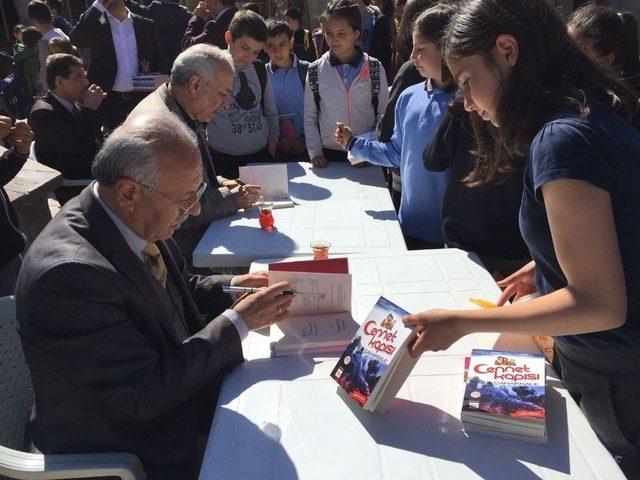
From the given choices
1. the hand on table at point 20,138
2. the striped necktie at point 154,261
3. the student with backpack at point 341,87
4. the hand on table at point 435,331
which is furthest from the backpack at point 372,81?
the hand on table at point 435,331

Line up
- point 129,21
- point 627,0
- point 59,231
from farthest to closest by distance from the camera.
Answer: point 627,0 → point 129,21 → point 59,231

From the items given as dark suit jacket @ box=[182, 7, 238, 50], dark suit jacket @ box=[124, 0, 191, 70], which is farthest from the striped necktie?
dark suit jacket @ box=[124, 0, 191, 70]

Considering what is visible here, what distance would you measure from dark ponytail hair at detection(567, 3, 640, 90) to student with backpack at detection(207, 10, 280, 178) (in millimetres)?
1896

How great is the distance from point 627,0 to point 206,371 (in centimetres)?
1158

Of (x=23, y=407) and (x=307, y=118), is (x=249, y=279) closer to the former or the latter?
(x=23, y=407)

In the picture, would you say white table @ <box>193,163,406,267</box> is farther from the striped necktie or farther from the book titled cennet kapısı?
the book titled cennet kapısı

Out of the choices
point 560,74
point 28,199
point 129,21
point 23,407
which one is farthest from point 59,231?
point 129,21

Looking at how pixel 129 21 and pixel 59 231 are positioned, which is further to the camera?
pixel 129 21

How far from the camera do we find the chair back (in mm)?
1638

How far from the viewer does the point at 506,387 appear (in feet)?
4.57

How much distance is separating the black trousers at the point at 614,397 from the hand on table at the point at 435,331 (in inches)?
12.4

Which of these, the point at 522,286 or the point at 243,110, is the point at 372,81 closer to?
the point at 243,110

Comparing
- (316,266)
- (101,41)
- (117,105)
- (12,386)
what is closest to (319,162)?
(316,266)

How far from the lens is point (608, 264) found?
3.81 feet
